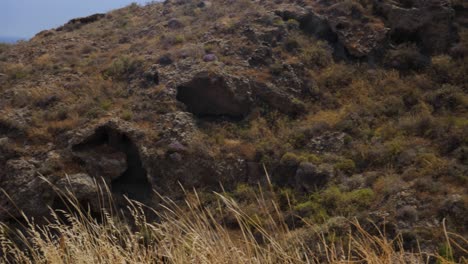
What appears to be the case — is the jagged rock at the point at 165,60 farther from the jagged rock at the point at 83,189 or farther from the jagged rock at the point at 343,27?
the jagged rock at the point at 83,189

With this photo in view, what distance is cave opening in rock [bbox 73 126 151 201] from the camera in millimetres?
14711

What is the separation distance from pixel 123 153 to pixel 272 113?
19.2 feet

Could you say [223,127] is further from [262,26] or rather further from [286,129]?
[262,26]

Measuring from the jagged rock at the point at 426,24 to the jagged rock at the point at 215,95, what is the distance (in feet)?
24.5

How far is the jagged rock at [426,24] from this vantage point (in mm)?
18297

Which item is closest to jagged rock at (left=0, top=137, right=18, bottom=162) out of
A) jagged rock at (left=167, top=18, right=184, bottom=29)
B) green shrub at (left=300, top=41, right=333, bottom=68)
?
jagged rock at (left=167, top=18, right=184, bottom=29)

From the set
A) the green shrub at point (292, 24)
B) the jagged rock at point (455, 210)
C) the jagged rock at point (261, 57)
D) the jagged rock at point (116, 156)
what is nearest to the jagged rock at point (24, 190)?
the jagged rock at point (116, 156)

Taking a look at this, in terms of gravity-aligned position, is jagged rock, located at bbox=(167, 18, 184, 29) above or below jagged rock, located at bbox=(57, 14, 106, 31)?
below

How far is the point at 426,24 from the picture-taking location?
1858 cm

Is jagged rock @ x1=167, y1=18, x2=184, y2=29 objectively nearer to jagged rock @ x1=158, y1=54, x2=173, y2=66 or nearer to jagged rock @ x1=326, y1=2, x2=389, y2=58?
jagged rock @ x1=158, y1=54, x2=173, y2=66

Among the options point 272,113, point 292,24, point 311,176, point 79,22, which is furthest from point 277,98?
point 79,22

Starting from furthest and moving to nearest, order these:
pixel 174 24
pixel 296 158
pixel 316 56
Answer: pixel 174 24
pixel 316 56
pixel 296 158

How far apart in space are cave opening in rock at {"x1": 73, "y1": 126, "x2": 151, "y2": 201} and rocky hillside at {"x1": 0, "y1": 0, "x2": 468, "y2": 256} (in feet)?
0.16

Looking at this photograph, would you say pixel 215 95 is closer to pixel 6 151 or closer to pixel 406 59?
pixel 6 151
